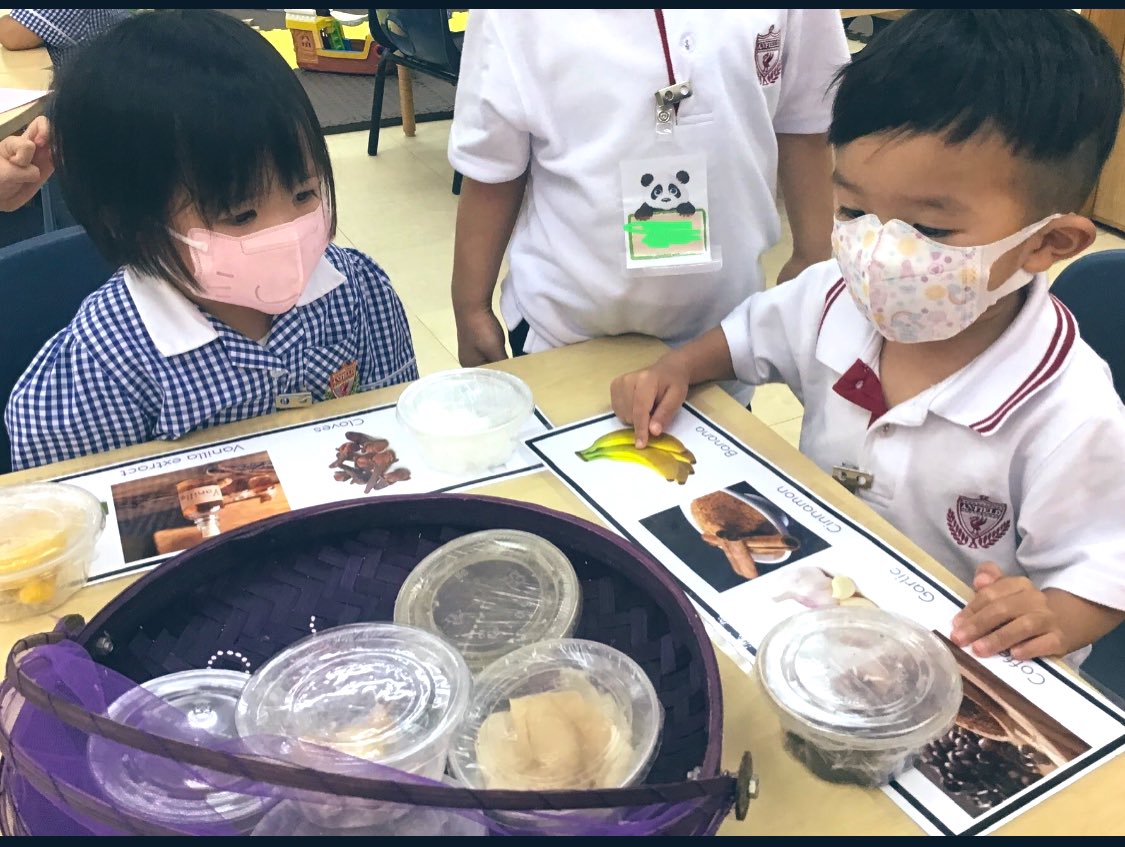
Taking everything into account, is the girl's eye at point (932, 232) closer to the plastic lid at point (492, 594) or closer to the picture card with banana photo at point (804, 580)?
the picture card with banana photo at point (804, 580)

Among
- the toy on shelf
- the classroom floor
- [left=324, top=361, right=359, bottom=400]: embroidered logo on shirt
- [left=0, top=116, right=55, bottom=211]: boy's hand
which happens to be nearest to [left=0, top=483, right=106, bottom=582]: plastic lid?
[left=324, top=361, right=359, bottom=400]: embroidered logo on shirt

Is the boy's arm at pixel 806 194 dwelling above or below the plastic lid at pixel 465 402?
above

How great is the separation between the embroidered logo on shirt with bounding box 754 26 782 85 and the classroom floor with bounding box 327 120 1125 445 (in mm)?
1035

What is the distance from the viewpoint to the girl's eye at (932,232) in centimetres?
80

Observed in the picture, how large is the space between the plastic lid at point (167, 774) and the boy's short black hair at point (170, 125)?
1.74 ft

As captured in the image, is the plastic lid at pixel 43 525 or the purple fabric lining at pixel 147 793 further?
the plastic lid at pixel 43 525

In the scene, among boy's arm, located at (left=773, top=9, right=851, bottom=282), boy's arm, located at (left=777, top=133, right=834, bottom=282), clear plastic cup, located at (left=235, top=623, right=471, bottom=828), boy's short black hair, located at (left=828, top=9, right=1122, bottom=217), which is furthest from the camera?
boy's arm, located at (left=777, top=133, right=834, bottom=282)

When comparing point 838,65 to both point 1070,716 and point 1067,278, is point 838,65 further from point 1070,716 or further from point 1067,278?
point 1070,716

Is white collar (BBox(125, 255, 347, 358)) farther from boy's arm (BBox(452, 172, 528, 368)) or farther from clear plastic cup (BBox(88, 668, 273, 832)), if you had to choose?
clear plastic cup (BBox(88, 668, 273, 832))

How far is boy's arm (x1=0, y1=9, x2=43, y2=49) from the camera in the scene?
2.36 metres

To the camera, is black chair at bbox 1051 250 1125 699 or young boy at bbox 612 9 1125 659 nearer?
young boy at bbox 612 9 1125 659

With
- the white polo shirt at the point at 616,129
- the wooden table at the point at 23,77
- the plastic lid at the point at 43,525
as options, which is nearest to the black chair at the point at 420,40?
the wooden table at the point at 23,77

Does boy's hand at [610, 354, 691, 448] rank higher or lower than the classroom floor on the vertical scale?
higher
